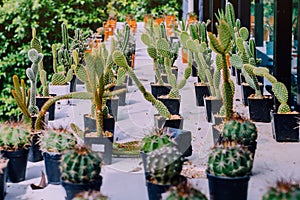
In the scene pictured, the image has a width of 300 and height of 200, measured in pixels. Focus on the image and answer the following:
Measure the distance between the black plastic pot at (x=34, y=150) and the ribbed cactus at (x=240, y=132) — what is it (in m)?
0.99

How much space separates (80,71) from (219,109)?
38.7 inches

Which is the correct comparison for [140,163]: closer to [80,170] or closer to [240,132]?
[240,132]

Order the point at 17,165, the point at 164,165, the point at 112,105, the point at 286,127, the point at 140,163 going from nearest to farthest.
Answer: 1. the point at 164,165
2. the point at 17,165
3. the point at 140,163
4. the point at 286,127
5. the point at 112,105

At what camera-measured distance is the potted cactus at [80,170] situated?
243 cm

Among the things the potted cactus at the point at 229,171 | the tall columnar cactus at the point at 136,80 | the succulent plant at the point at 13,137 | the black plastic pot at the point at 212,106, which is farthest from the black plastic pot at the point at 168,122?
the potted cactus at the point at 229,171

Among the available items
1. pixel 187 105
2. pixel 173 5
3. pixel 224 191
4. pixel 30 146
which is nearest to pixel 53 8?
pixel 173 5

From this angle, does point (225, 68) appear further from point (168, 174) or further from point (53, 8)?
point (53, 8)

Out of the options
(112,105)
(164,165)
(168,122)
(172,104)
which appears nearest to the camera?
(164,165)

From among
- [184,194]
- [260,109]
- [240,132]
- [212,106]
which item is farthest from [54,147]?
[260,109]

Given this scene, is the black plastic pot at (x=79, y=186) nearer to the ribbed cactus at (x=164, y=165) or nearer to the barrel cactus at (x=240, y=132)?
the ribbed cactus at (x=164, y=165)

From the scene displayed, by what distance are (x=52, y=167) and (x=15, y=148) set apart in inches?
8.0

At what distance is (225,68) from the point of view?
3188mm

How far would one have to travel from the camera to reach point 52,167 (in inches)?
116

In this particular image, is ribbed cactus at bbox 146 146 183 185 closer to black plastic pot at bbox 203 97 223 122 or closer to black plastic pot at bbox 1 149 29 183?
black plastic pot at bbox 1 149 29 183
